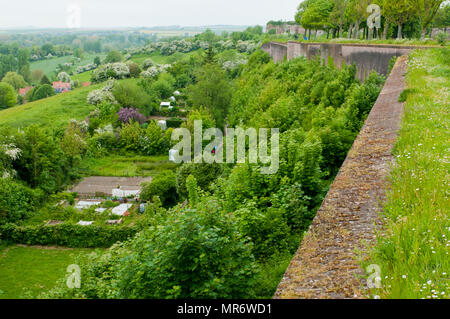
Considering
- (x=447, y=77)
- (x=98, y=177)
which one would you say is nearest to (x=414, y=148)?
(x=447, y=77)

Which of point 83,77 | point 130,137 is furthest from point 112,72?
point 130,137

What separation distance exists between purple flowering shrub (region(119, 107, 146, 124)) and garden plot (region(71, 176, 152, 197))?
13661mm

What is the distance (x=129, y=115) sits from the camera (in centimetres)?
4238

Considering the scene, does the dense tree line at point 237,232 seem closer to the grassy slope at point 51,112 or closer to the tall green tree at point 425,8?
the tall green tree at point 425,8

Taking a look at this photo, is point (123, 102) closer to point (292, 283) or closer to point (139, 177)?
point (139, 177)

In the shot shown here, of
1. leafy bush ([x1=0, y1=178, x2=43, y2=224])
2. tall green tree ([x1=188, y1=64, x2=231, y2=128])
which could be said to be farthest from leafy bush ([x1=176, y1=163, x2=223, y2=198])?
tall green tree ([x1=188, y1=64, x2=231, y2=128])

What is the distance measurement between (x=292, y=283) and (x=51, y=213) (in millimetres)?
21778

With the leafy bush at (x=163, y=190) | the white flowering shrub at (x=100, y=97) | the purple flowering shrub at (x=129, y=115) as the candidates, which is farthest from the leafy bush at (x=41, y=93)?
the leafy bush at (x=163, y=190)

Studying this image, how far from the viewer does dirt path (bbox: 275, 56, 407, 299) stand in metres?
3.63

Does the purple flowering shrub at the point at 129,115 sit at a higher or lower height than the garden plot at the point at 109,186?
higher

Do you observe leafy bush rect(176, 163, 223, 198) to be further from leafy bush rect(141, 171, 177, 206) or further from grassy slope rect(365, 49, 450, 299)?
grassy slope rect(365, 49, 450, 299)

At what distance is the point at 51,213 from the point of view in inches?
886

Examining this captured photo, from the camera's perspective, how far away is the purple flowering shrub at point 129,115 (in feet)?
137

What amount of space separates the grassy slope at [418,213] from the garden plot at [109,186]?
20.4m
